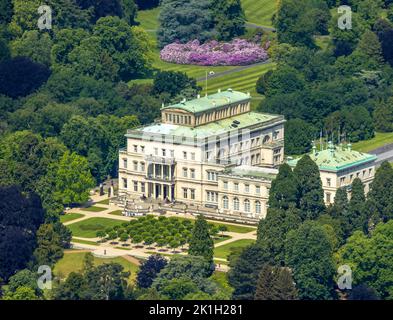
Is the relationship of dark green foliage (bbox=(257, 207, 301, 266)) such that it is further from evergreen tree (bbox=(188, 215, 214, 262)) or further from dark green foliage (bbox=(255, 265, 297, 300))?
dark green foliage (bbox=(255, 265, 297, 300))

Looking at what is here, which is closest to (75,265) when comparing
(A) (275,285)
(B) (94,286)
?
(B) (94,286)

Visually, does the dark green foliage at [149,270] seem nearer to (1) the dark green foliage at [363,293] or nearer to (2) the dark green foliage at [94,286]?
(2) the dark green foliage at [94,286]

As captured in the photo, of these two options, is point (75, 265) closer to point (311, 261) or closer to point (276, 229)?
point (276, 229)

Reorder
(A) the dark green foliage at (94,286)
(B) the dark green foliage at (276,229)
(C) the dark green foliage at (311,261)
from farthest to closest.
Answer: (B) the dark green foliage at (276,229)
(C) the dark green foliage at (311,261)
(A) the dark green foliage at (94,286)

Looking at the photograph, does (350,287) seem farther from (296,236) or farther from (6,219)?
(6,219)

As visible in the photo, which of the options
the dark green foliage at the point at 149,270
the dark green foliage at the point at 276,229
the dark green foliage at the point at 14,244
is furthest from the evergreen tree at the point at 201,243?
the dark green foliage at the point at 14,244
